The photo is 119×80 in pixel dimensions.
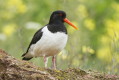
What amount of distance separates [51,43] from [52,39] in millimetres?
59

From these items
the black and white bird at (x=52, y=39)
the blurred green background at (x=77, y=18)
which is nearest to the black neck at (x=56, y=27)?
the black and white bird at (x=52, y=39)

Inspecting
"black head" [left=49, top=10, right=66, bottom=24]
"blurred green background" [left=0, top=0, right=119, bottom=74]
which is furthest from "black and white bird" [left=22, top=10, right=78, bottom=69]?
"blurred green background" [left=0, top=0, right=119, bottom=74]

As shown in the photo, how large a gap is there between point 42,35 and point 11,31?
20.3ft

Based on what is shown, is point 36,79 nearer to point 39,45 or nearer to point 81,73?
point 81,73

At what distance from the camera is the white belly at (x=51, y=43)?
22.7 feet

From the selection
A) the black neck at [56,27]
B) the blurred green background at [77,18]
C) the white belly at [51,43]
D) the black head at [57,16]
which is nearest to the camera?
the white belly at [51,43]

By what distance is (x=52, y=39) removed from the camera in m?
6.95

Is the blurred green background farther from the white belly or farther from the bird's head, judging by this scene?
the white belly

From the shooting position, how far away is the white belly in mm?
6922

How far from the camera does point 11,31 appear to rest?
521 inches

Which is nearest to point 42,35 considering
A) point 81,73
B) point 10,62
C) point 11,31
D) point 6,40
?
point 81,73

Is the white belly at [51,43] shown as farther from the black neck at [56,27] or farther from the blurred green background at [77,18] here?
the blurred green background at [77,18]

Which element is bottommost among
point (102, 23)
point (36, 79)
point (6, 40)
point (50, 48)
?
point (36, 79)

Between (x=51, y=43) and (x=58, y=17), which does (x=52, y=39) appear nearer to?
(x=51, y=43)
